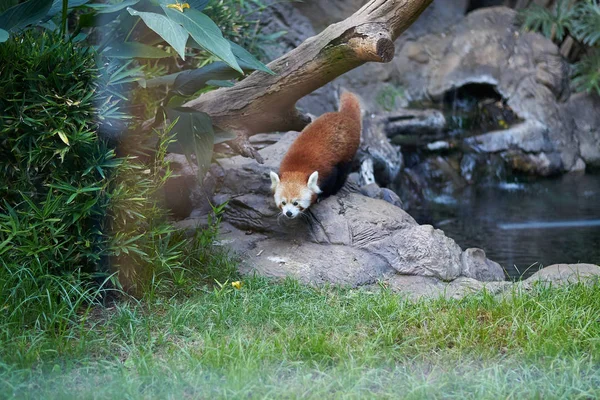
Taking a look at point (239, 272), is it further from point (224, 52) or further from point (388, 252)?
point (224, 52)

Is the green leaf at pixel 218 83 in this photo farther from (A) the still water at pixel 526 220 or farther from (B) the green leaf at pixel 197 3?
(A) the still water at pixel 526 220

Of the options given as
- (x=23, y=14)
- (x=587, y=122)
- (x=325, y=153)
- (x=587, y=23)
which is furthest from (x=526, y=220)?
(x=23, y=14)

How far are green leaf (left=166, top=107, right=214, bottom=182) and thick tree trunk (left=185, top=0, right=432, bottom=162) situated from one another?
0.54 m

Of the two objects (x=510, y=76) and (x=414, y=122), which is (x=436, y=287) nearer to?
(x=414, y=122)

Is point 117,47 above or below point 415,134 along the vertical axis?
above

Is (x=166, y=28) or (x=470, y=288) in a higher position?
(x=166, y=28)

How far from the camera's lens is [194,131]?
4.88 m

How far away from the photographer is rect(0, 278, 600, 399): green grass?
306cm

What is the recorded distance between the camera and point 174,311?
13.3 ft

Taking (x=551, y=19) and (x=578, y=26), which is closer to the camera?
(x=578, y=26)

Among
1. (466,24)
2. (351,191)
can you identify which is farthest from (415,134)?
(351,191)

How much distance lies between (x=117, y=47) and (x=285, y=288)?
2.03 m

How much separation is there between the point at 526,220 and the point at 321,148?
350 centimetres

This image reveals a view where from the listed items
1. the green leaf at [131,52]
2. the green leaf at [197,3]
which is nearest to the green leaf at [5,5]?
the green leaf at [131,52]
